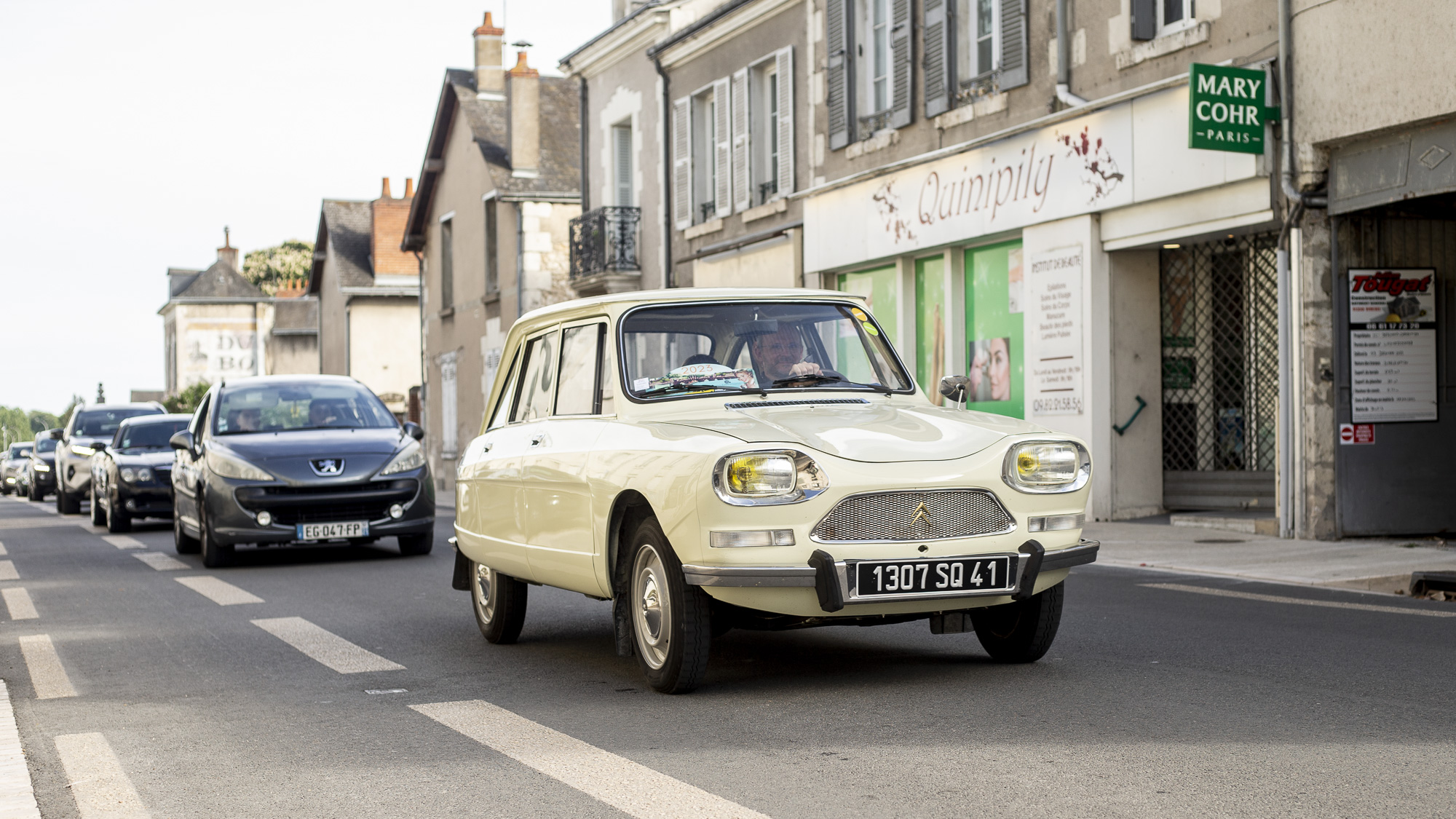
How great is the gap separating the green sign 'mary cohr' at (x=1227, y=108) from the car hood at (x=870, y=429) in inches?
328

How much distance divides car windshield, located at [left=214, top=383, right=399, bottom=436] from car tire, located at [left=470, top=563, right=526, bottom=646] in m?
6.92

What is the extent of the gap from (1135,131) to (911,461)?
37.6ft

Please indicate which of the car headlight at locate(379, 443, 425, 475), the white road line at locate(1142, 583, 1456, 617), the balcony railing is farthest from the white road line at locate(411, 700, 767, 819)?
the balcony railing

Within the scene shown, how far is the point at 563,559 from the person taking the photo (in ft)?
24.3

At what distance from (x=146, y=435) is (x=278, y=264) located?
9053 cm

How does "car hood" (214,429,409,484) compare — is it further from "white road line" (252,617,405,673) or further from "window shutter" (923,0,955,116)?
"window shutter" (923,0,955,116)

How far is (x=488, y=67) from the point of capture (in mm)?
40312

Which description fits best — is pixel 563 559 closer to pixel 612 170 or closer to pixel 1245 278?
pixel 1245 278

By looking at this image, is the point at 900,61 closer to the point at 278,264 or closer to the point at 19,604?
the point at 19,604

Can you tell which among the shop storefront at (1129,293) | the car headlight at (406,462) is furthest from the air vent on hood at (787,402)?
the shop storefront at (1129,293)

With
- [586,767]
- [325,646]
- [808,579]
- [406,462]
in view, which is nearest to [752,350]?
[808,579]

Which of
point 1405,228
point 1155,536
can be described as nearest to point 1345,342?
point 1405,228

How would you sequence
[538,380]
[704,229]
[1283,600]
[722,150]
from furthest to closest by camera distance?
[704,229] < [722,150] < [1283,600] < [538,380]

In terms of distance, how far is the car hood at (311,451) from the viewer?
14.2 m
